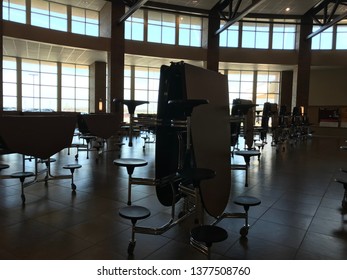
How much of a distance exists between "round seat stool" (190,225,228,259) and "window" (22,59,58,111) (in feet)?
60.6

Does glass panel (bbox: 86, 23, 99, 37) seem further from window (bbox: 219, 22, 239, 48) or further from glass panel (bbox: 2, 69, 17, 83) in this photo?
window (bbox: 219, 22, 239, 48)

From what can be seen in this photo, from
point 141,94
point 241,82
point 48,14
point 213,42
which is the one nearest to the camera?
point 48,14

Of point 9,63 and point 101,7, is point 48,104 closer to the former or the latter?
point 9,63

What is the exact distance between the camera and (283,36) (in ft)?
60.4

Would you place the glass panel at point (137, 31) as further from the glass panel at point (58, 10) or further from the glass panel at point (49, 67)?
the glass panel at point (49, 67)

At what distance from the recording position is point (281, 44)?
18422mm

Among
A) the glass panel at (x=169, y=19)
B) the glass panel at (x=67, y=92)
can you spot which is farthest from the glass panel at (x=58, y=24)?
the glass panel at (x=169, y=19)

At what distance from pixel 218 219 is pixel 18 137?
8.57ft

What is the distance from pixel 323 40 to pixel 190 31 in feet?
27.3

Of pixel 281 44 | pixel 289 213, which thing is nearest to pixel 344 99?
pixel 281 44

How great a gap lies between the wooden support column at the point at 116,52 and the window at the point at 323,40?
11725mm

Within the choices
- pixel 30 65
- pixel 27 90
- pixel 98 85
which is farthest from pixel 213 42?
pixel 27 90

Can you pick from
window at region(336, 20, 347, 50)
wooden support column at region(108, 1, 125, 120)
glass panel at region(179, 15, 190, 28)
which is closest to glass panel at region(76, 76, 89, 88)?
wooden support column at region(108, 1, 125, 120)
